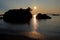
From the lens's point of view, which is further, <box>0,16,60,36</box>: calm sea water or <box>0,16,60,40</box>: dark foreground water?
<box>0,16,60,36</box>: calm sea water

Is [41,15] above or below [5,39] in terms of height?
above

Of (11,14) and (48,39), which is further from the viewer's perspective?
(11,14)

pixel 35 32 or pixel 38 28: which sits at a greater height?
pixel 38 28

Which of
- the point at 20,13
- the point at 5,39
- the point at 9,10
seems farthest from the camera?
the point at 9,10

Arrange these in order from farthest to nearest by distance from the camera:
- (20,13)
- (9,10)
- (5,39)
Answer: (9,10) < (20,13) < (5,39)

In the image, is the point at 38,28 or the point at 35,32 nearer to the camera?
the point at 35,32

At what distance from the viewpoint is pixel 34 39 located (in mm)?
36688

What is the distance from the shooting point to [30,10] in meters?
172

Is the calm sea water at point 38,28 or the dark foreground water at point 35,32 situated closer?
the dark foreground water at point 35,32

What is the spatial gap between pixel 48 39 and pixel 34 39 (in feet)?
10.6

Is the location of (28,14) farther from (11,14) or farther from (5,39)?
(5,39)

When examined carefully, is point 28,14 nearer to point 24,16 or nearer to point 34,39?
point 24,16

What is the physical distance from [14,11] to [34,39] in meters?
142

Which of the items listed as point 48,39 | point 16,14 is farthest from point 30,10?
point 48,39
